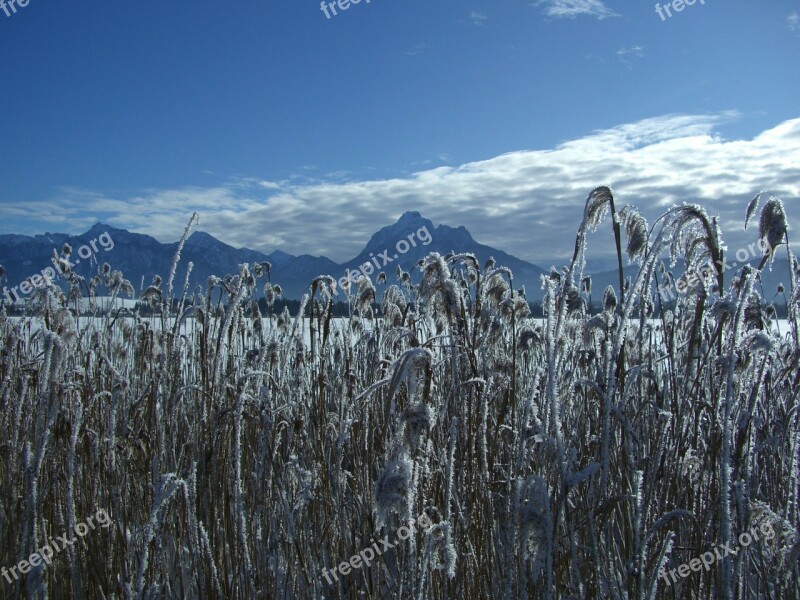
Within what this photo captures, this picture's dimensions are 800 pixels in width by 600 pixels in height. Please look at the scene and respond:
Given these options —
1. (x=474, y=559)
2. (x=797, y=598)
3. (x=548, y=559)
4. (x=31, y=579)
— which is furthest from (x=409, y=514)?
(x=797, y=598)

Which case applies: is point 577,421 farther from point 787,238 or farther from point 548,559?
point 548,559

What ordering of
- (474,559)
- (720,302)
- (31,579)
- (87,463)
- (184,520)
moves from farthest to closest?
1. (87,463)
2. (184,520)
3. (474,559)
4. (31,579)
5. (720,302)

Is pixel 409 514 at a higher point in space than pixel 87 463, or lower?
higher

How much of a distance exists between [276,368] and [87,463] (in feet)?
7.03

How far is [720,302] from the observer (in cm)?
162

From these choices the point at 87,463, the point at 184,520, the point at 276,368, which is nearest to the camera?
the point at 184,520

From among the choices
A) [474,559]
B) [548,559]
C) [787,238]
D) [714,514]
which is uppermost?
[787,238]

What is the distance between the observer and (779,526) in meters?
2.02

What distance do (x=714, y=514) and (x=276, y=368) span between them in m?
3.67

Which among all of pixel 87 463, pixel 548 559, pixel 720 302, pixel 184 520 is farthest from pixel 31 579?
pixel 720 302

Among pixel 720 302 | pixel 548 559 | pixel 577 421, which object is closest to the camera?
pixel 548 559

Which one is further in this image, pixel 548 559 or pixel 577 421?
pixel 577 421

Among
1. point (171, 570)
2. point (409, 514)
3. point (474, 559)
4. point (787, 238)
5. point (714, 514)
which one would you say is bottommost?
point (171, 570)

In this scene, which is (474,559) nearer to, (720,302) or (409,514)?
(409,514)
